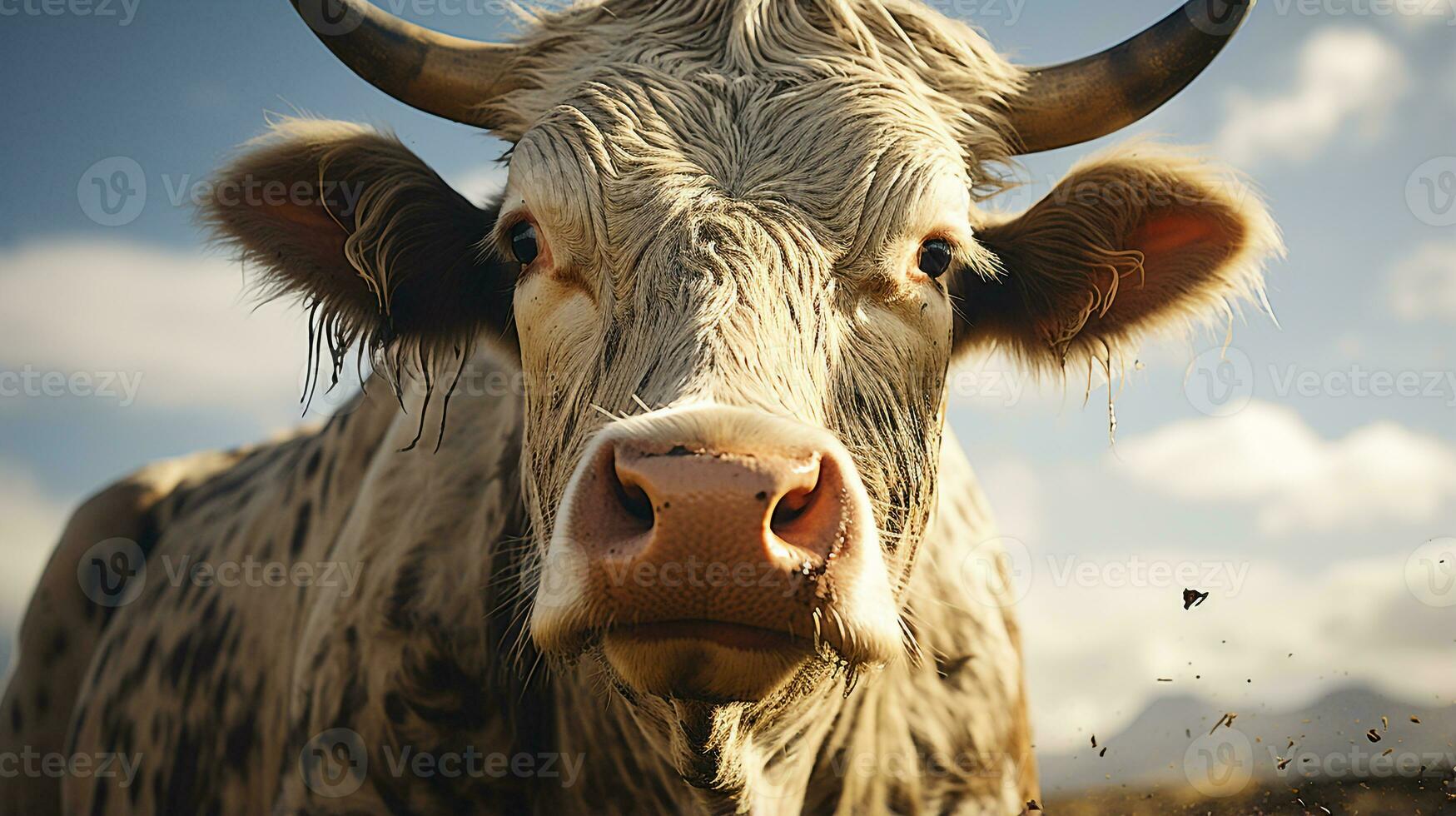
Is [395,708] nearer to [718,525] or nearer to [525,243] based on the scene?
[525,243]

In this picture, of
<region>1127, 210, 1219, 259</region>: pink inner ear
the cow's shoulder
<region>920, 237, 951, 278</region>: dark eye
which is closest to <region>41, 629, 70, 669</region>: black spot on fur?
the cow's shoulder

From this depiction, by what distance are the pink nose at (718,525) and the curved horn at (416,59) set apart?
6.05 ft

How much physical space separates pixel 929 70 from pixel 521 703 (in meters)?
2.18

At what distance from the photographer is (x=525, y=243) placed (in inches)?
118

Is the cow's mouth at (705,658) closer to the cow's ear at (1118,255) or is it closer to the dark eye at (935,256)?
the dark eye at (935,256)

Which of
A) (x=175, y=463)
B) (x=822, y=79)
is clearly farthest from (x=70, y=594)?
(x=822, y=79)

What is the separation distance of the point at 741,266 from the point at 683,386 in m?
0.41

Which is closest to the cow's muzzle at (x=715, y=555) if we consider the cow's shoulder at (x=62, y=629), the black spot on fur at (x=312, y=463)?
the black spot on fur at (x=312, y=463)

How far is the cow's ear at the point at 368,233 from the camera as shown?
341 centimetres

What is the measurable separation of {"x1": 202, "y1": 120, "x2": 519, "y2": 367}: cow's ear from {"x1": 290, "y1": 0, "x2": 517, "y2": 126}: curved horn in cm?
18

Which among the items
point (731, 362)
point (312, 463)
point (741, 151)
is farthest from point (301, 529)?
point (731, 362)

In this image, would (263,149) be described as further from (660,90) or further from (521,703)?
(521,703)

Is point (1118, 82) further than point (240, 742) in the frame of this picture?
No

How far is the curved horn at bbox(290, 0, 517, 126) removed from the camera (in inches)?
128
